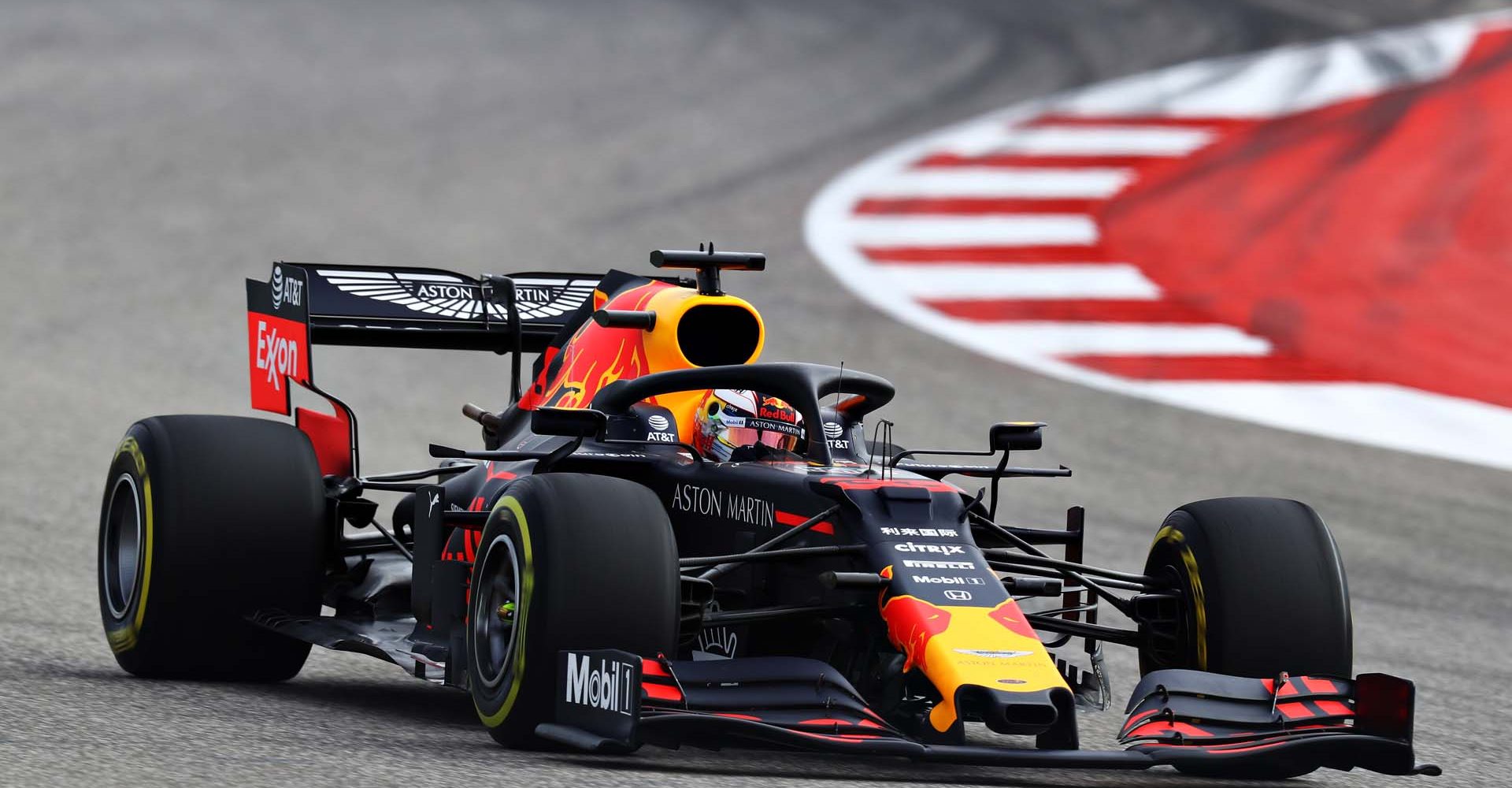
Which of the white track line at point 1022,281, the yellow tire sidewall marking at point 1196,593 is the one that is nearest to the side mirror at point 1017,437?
the yellow tire sidewall marking at point 1196,593

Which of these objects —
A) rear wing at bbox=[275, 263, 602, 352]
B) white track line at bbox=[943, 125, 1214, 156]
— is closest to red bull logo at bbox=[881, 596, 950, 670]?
rear wing at bbox=[275, 263, 602, 352]

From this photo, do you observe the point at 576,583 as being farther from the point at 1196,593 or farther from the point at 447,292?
the point at 447,292

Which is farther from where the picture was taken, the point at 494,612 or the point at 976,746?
the point at 494,612

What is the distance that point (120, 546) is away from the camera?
8.48 metres

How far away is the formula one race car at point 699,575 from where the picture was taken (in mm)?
6230

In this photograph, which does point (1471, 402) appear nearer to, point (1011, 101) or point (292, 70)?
point (1011, 101)

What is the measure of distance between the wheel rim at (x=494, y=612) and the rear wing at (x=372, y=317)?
6.98 feet

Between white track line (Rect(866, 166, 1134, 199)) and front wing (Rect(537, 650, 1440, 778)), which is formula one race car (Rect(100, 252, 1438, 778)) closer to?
front wing (Rect(537, 650, 1440, 778))

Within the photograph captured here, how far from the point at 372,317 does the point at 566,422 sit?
7.95 feet

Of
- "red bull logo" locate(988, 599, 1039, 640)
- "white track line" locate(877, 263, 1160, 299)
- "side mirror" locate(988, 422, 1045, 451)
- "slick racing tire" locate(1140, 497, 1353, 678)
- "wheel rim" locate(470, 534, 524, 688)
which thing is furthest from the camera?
"white track line" locate(877, 263, 1160, 299)

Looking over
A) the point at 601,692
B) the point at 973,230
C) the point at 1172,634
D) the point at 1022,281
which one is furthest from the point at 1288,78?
the point at 601,692

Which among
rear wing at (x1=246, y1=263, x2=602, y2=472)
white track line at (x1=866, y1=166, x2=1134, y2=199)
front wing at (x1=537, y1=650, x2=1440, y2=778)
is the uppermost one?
white track line at (x1=866, y1=166, x2=1134, y2=199)

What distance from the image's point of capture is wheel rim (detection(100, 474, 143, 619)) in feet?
27.3

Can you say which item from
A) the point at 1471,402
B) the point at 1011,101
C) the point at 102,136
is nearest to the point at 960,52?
the point at 1011,101
